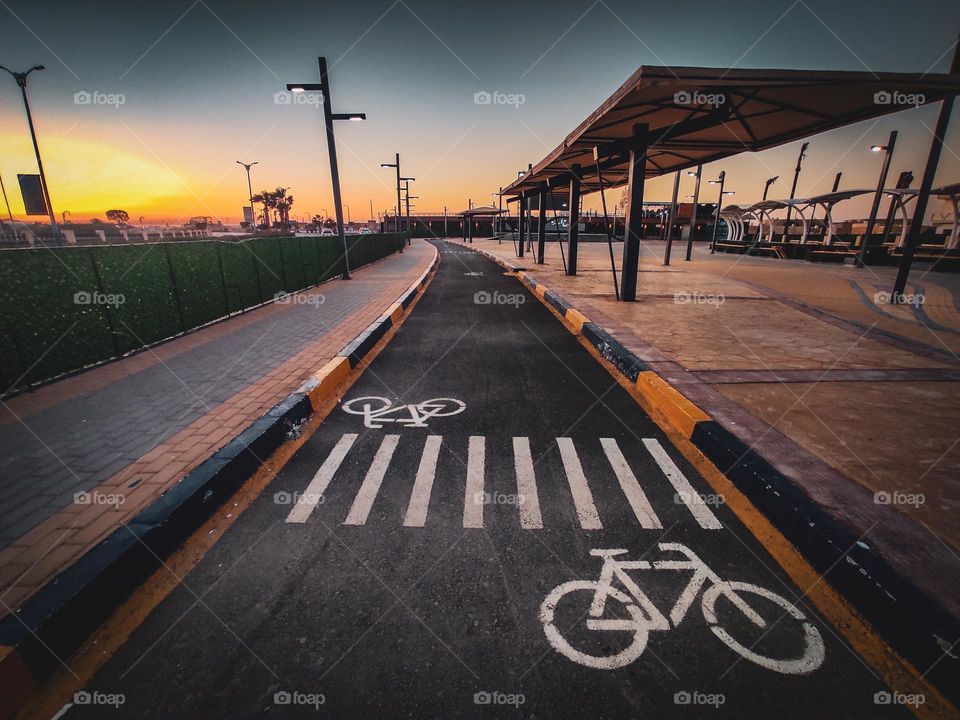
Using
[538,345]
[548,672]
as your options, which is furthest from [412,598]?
[538,345]

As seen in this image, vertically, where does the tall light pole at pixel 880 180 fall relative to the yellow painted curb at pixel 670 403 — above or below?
above

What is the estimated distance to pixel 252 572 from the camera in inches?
92.0

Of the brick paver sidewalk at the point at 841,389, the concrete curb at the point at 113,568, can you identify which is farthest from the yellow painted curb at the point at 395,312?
the concrete curb at the point at 113,568

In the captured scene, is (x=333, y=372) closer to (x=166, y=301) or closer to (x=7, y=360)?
(x=7, y=360)

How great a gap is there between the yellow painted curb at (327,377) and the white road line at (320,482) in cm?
85

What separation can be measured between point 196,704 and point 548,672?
147cm

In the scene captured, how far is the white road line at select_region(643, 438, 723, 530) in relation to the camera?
272cm

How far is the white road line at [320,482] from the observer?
9.27ft

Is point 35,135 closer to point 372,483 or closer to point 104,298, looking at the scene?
point 104,298

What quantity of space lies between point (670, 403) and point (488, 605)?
2965 millimetres

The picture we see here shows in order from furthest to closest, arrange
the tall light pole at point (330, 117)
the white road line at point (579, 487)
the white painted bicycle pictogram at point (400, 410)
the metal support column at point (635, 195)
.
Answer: the tall light pole at point (330, 117) < the metal support column at point (635, 195) < the white painted bicycle pictogram at point (400, 410) < the white road line at point (579, 487)

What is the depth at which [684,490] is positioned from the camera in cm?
304

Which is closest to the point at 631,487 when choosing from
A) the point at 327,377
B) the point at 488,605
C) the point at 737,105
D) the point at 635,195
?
the point at 488,605

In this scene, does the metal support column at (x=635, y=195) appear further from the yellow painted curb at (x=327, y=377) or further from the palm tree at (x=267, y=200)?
the palm tree at (x=267, y=200)
